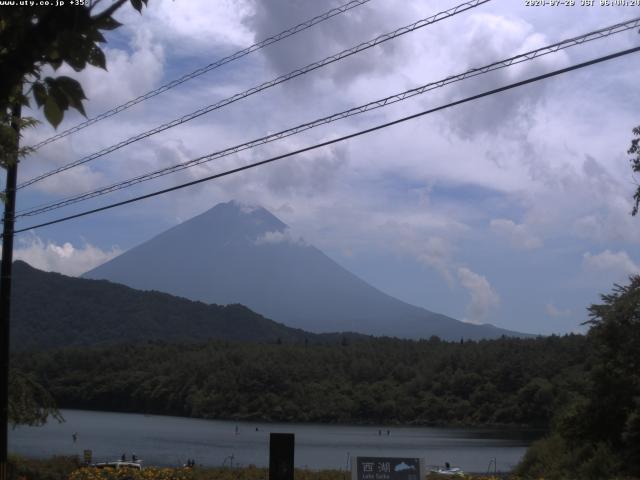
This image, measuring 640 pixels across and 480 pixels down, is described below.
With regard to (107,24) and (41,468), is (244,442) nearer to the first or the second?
(41,468)

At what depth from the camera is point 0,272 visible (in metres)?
16.9

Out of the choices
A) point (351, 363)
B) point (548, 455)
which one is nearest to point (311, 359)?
point (351, 363)

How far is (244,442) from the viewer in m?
70.2

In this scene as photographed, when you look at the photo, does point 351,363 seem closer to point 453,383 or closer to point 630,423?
point 453,383

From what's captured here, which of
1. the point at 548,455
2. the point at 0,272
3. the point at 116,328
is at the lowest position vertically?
the point at 548,455

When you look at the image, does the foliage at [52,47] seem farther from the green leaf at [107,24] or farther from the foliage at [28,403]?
the foliage at [28,403]

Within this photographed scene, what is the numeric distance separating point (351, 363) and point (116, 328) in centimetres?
9693

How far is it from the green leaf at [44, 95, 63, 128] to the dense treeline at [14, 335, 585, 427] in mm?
84867

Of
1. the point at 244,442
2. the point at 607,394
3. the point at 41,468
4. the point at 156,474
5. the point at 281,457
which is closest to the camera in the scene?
the point at 281,457

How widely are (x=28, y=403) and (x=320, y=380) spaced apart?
9086cm

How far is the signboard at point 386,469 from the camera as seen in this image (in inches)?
447

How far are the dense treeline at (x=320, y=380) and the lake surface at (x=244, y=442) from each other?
4.15 m

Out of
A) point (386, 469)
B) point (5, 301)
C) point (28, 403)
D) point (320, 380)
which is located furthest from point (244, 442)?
point (386, 469)

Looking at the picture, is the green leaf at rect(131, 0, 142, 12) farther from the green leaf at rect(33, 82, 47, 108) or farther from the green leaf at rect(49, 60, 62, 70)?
the green leaf at rect(33, 82, 47, 108)
